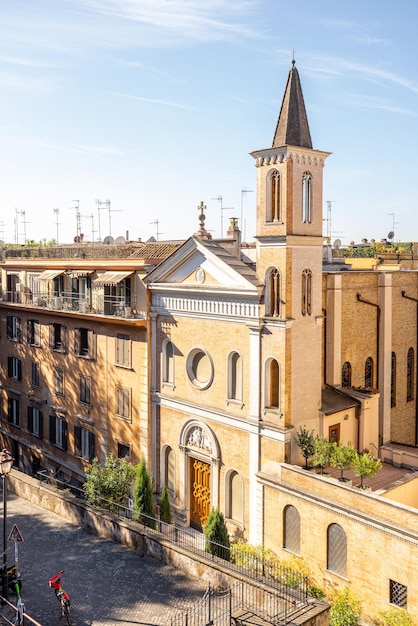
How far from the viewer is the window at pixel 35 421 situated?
34.5 m

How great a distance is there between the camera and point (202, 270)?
77.3 feet

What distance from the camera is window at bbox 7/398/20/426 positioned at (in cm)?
3669

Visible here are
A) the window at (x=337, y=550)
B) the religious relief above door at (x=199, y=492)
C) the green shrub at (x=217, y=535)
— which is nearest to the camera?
the window at (x=337, y=550)

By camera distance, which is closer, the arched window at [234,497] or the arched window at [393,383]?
the arched window at [234,497]

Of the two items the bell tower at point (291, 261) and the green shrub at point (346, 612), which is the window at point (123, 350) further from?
the green shrub at point (346, 612)

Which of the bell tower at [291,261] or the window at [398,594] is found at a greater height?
the bell tower at [291,261]

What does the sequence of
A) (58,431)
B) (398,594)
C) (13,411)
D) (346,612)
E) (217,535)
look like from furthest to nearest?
1. (13,411)
2. (58,431)
3. (217,535)
4. (398,594)
5. (346,612)

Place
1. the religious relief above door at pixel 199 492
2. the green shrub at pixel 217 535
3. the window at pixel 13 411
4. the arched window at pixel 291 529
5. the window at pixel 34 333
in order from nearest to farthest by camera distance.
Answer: the arched window at pixel 291 529
the green shrub at pixel 217 535
the religious relief above door at pixel 199 492
the window at pixel 34 333
the window at pixel 13 411

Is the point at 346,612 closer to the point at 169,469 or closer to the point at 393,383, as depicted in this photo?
the point at 169,469

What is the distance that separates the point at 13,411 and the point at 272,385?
69.9 feet

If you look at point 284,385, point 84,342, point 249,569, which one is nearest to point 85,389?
point 84,342

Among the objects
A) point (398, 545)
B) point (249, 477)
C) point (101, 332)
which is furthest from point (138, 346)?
point (398, 545)

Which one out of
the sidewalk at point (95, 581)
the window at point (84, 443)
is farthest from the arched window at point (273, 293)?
the window at point (84, 443)

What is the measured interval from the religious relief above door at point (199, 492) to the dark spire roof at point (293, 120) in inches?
491
